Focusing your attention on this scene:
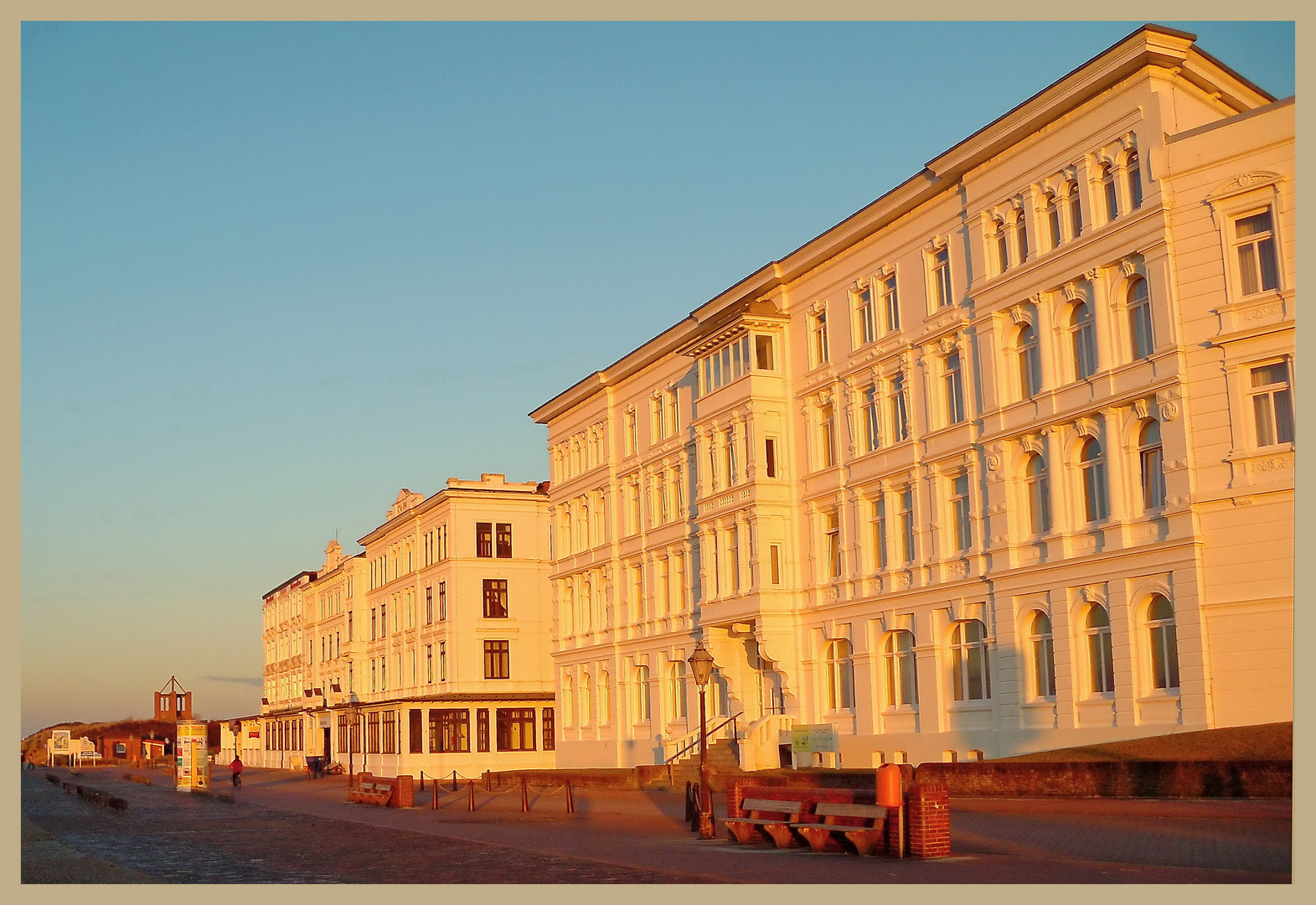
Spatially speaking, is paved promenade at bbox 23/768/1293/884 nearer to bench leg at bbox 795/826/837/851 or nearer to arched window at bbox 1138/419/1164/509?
bench leg at bbox 795/826/837/851

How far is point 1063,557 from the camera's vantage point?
3350cm

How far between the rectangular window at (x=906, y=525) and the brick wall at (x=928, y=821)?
2062cm

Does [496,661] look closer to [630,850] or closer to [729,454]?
[729,454]

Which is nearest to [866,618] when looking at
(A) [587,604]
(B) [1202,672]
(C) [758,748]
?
(C) [758,748]

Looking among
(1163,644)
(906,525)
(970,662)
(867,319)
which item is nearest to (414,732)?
(906,525)

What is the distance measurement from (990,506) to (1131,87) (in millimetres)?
10694

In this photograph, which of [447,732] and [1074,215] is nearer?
[1074,215]

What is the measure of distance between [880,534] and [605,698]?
20981 millimetres

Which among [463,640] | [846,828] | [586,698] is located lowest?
[846,828]

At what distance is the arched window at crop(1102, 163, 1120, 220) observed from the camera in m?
32.6

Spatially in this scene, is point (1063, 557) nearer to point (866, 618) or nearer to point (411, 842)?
point (866, 618)

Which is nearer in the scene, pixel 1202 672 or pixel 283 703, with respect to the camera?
pixel 1202 672

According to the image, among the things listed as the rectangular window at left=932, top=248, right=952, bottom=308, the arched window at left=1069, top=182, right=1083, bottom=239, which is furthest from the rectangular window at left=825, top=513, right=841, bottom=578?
the arched window at left=1069, top=182, right=1083, bottom=239

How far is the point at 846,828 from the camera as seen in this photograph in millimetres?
20609
